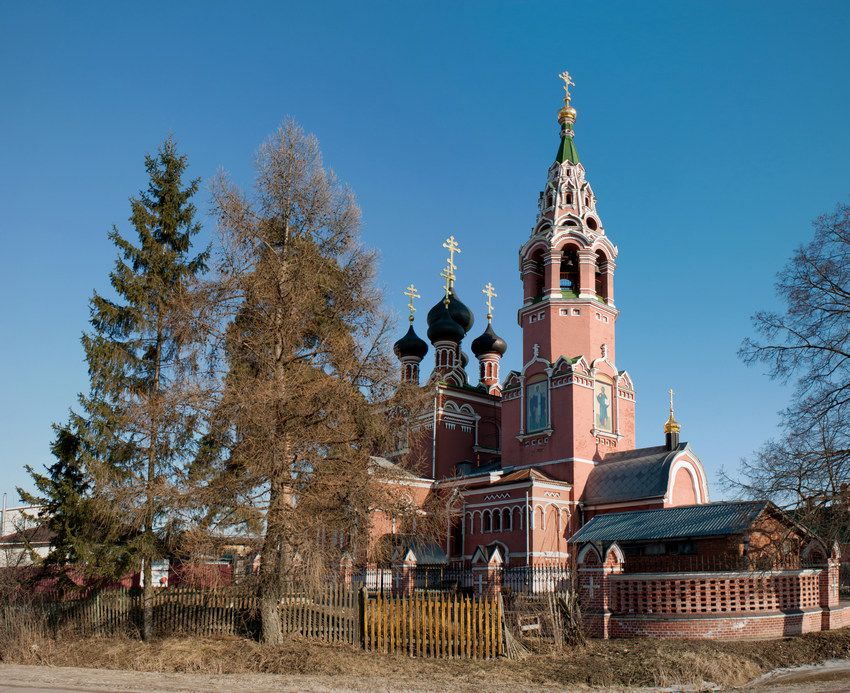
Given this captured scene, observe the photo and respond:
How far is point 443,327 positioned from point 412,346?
2.06 metres

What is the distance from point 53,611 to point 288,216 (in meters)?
10.5

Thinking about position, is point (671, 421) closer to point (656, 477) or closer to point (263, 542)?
point (656, 477)

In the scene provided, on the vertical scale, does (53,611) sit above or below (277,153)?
below

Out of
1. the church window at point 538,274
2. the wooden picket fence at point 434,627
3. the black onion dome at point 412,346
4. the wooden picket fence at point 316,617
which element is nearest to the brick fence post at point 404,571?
the wooden picket fence at point 316,617

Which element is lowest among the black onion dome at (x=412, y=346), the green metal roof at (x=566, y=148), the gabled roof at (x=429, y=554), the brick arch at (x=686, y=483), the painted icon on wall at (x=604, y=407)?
the gabled roof at (x=429, y=554)

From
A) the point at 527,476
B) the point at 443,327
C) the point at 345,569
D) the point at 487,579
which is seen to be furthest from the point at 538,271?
the point at 345,569

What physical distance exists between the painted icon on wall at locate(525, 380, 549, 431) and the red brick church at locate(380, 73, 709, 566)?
0.05 m

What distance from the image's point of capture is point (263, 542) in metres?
15.7

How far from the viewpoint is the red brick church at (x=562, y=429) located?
30.0m

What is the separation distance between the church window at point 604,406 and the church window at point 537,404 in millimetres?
1942

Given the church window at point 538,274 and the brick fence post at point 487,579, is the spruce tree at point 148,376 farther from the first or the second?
the church window at point 538,274

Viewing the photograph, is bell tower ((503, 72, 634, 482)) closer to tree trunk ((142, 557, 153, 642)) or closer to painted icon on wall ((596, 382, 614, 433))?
painted icon on wall ((596, 382, 614, 433))

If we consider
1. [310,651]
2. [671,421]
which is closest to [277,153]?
[310,651]

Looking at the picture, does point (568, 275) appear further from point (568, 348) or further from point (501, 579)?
point (501, 579)
